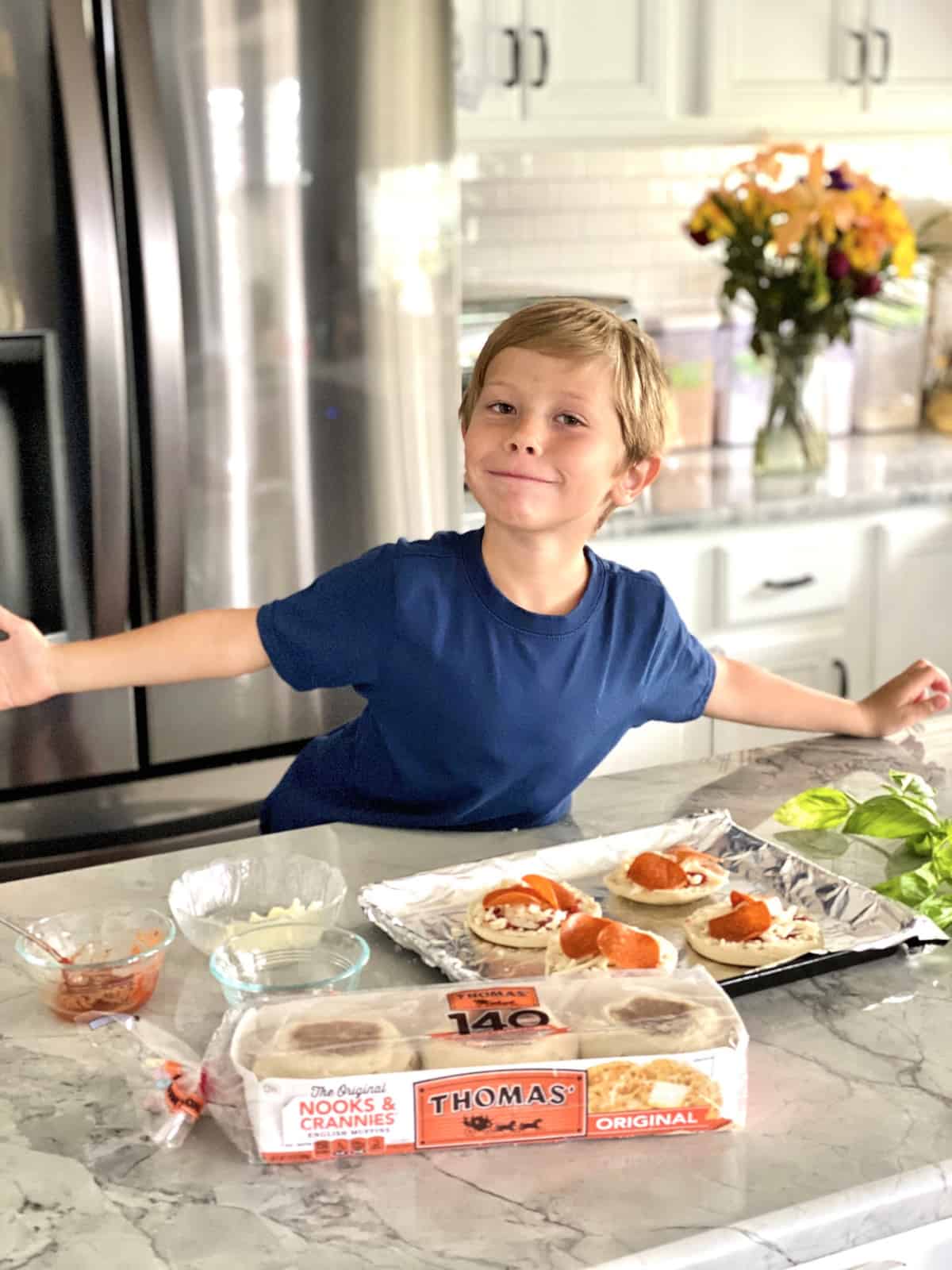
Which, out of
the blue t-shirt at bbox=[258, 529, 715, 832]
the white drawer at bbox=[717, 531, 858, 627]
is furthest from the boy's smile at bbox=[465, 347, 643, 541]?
the white drawer at bbox=[717, 531, 858, 627]

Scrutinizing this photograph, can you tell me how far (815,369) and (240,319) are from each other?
195 centimetres

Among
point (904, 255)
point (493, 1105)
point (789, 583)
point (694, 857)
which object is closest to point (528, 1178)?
point (493, 1105)

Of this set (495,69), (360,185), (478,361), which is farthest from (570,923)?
(495,69)

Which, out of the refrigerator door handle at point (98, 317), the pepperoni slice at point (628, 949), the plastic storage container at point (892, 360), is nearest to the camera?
the pepperoni slice at point (628, 949)

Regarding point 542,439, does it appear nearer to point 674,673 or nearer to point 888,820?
point 674,673

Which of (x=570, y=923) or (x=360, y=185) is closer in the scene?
(x=570, y=923)

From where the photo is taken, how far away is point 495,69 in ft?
10.0

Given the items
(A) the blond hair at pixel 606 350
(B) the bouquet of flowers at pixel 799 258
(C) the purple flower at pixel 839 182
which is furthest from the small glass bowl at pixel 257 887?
(C) the purple flower at pixel 839 182

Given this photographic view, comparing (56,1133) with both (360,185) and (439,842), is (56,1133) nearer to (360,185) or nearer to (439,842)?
(439,842)

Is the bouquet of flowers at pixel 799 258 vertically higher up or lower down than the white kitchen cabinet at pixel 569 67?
lower down

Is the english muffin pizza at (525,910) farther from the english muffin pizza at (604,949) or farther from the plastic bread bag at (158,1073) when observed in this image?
the plastic bread bag at (158,1073)

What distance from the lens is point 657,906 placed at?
132cm

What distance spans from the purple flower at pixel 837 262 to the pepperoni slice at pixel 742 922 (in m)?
2.31

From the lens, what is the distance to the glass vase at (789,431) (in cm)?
343
